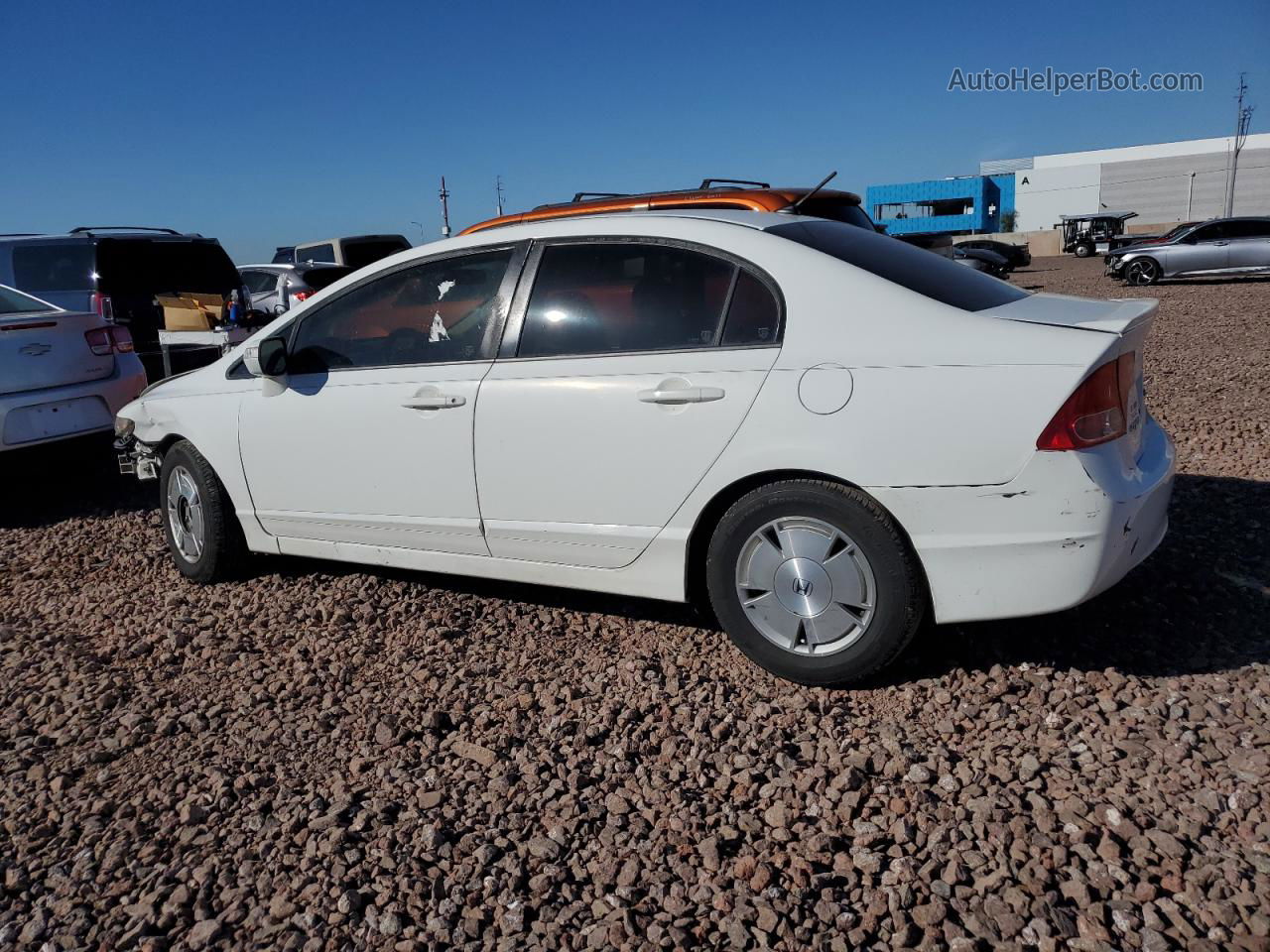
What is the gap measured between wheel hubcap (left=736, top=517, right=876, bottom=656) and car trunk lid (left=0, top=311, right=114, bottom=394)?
5203 mm

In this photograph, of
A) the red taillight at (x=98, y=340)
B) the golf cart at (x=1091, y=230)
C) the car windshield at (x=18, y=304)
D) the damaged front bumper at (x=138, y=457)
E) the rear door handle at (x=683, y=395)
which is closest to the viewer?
the rear door handle at (x=683, y=395)

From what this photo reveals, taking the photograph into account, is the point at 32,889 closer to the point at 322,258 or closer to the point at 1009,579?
the point at 1009,579

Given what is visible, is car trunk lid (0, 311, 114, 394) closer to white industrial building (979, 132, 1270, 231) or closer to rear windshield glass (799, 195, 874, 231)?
rear windshield glass (799, 195, 874, 231)

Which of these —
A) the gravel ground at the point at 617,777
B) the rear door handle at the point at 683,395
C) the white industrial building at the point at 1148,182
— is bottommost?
the gravel ground at the point at 617,777

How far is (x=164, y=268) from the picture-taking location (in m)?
9.90

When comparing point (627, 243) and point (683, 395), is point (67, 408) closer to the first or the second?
point (627, 243)

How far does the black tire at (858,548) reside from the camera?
121 inches

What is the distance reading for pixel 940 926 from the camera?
2211 millimetres

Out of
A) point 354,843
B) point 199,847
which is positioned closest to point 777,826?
point 354,843

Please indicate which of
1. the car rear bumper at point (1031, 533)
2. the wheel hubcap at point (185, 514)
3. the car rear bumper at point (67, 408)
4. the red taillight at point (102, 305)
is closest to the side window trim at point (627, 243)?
the car rear bumper at point (1031, 533)

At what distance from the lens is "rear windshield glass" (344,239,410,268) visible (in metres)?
18.9

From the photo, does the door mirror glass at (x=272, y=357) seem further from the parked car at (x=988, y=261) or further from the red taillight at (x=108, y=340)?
the parked car at (x=988, y=261)

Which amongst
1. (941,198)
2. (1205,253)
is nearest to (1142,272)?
(1205,253)

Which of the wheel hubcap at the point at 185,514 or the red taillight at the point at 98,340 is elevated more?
the red taillight at the point at 98,340
